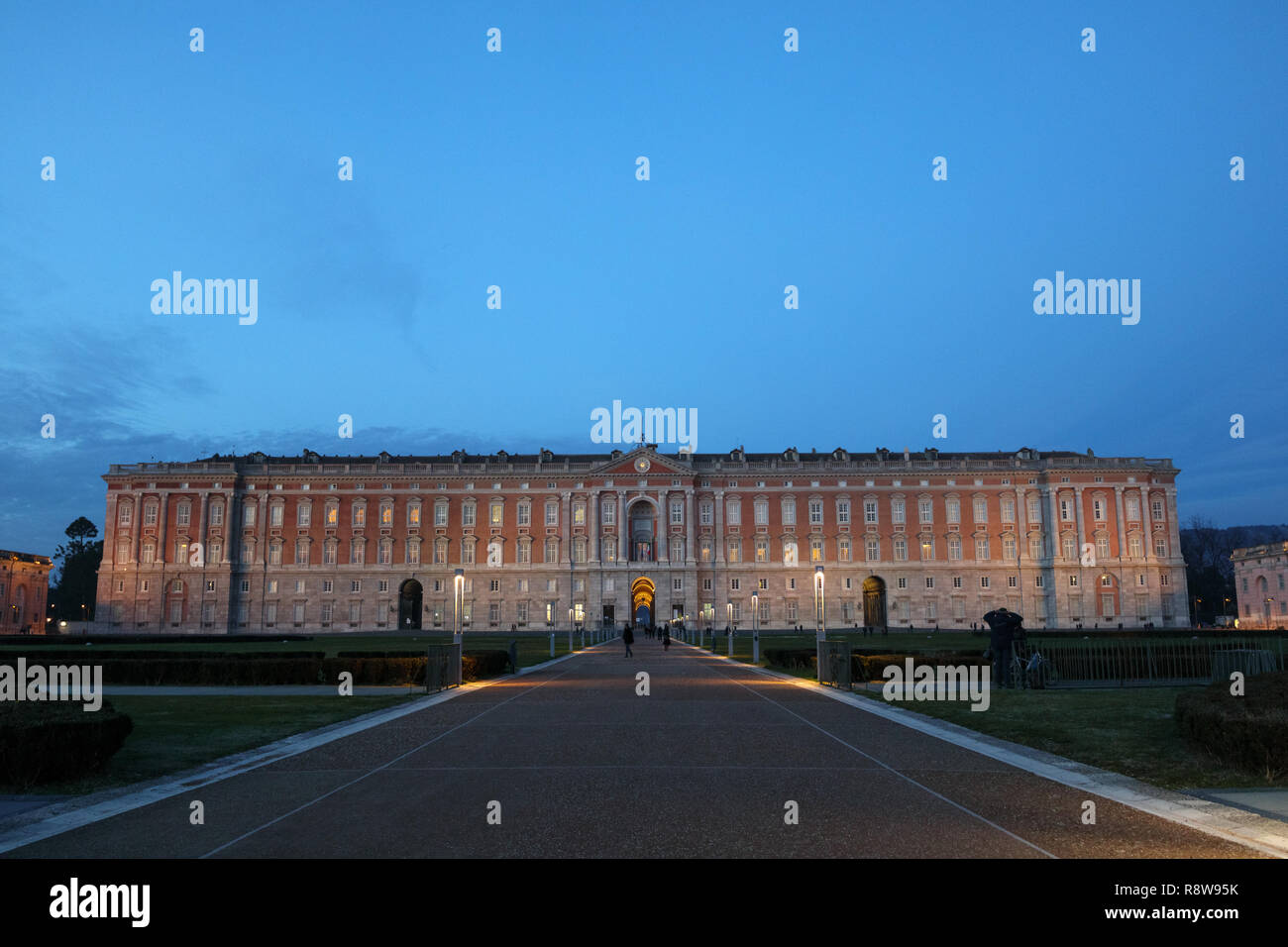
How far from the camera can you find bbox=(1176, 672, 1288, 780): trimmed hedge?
34.1 ft

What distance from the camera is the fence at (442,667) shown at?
78.9 ft

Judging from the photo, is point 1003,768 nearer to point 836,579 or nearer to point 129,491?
point 836,579

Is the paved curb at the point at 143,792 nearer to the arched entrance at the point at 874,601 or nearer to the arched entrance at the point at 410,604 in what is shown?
the arched entrance at the point at 874,601

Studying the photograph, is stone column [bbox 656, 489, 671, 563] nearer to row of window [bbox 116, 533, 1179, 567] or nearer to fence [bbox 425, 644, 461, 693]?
row of window [bbox 116, 533, 1179, 567]

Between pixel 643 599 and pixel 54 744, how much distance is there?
9608cm

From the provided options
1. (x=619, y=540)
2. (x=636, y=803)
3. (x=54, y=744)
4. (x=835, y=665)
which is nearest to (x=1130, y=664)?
(x=835, y=665)

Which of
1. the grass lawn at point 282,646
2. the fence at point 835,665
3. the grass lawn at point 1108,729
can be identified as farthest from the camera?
the grass lawn at point 282,646

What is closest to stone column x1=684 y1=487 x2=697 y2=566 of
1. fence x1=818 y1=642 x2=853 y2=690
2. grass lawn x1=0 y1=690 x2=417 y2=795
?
fence x1=818 y1=642 x2=853 y2=690

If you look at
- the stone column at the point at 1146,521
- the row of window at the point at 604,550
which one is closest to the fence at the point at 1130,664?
the row of window at the point at 604,550

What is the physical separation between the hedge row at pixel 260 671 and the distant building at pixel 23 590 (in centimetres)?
8382

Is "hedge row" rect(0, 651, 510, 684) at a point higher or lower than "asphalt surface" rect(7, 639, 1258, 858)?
lower

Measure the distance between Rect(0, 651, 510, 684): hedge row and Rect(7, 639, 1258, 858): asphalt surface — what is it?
36.5ft
